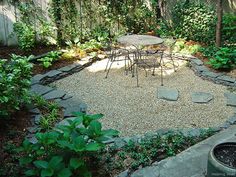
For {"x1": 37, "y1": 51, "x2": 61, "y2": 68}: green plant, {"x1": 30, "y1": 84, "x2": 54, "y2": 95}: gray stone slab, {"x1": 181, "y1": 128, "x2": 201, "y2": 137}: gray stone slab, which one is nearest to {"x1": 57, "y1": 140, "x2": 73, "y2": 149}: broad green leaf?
{"x1": 181, "y1": 128, "x2": 201, "y2": 137}: gray stone slab

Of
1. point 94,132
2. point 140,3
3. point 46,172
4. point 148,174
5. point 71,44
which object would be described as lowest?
point 148,174

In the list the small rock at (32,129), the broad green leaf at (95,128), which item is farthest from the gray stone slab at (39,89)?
the broad green leaf at (95,128)

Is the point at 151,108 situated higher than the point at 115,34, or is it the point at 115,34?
the point at 115,34

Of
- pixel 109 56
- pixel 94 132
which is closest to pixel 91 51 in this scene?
pixel 109 56

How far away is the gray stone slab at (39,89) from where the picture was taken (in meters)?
4.95

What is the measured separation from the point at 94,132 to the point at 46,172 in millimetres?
547

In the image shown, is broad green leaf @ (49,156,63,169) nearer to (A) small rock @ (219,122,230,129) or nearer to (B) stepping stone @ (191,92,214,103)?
(A) small rock @ (219,122,230,129)

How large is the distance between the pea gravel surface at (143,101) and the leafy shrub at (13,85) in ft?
3.36

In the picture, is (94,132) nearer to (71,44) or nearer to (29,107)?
(29,107)

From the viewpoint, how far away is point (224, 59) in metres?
5.90

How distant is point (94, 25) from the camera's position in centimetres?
790

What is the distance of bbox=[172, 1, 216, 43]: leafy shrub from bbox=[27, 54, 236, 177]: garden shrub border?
1.13 m

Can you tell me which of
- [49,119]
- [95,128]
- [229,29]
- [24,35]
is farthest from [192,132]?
[24,35]

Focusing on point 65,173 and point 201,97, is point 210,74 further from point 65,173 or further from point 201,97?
point 65,173
